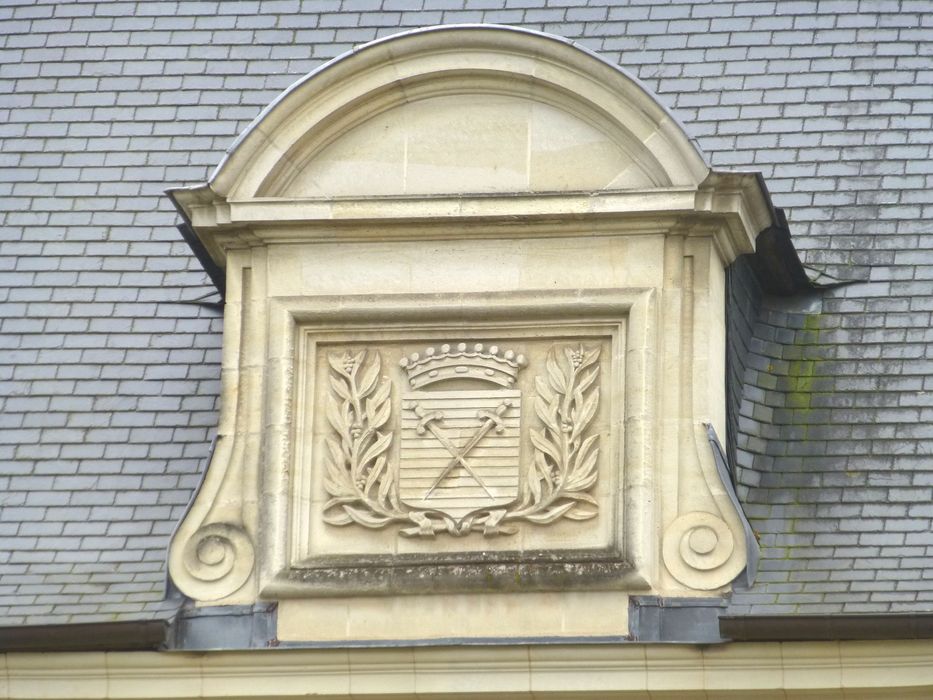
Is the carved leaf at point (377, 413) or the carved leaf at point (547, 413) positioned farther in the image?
the carved leaf at point (377, 413)

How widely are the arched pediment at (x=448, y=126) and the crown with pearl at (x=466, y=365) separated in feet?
2.88

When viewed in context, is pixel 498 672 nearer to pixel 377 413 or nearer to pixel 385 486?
pixel 385 486

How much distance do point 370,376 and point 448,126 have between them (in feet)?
4.76

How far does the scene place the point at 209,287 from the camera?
57.7ft

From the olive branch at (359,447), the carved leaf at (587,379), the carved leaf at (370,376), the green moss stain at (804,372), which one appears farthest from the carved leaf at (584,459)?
the green moss stain at (804,372)

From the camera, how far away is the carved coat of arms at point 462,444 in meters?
15.5

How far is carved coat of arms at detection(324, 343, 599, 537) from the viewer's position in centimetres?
1551

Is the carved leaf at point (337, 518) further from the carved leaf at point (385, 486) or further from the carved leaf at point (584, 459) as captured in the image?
the carved leaf at point (584, 459)

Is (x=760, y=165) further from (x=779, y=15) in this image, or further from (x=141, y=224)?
(x=141, y=224)

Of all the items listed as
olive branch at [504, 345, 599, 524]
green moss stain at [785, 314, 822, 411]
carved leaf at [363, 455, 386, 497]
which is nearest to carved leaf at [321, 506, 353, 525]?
carved leaf at [363, 455, 386, 497]

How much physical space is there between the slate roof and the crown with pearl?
1351 mm

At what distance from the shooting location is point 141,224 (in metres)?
18.0

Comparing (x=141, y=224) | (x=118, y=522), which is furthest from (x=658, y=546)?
(x=141, y=224)

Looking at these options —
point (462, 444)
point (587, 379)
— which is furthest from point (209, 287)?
point (587, 379)
